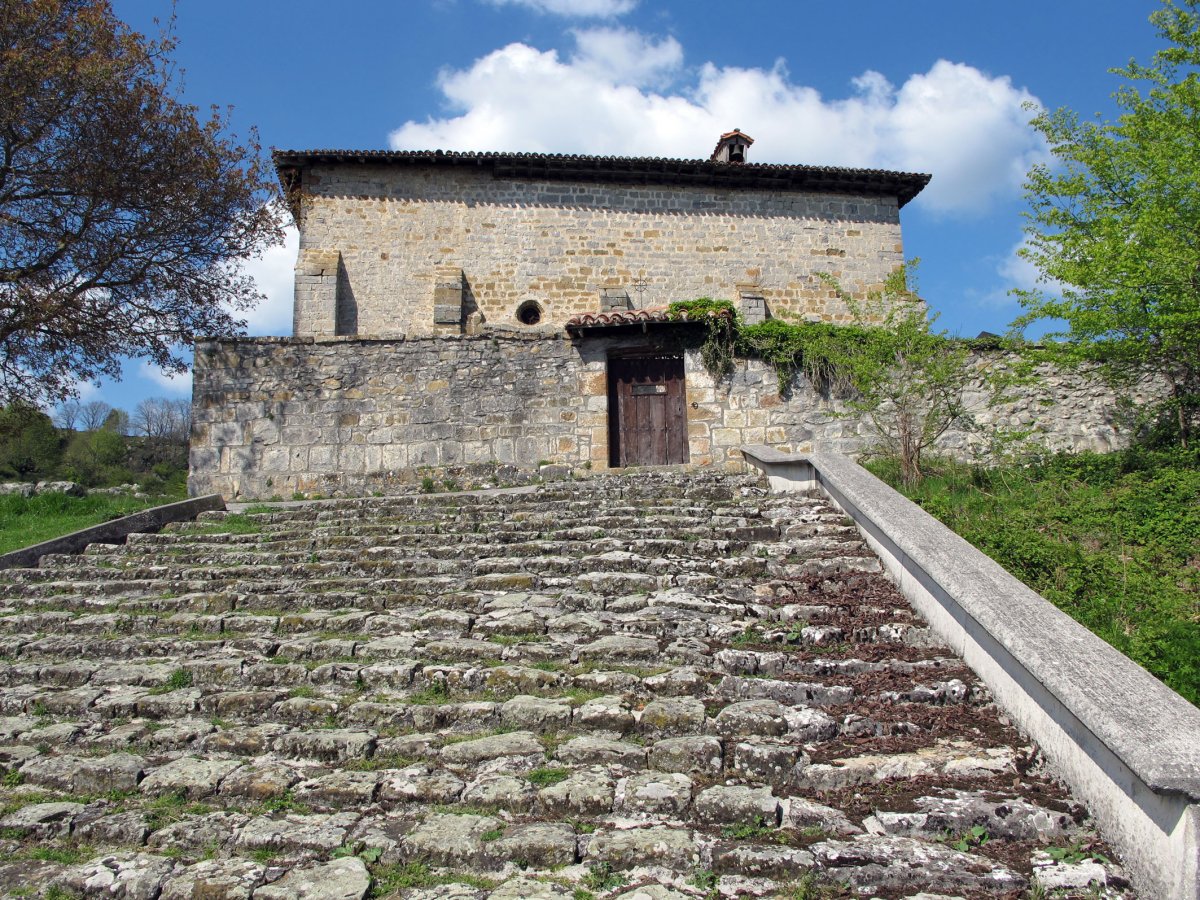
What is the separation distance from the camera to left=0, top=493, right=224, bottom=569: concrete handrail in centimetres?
853

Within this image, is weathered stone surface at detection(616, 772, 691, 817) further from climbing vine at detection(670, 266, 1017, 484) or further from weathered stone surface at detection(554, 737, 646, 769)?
climbing vine at detection(670, 266, 1017, 484)

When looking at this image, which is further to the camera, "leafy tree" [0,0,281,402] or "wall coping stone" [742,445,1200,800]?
"leafy tree" [0,0,281,402]

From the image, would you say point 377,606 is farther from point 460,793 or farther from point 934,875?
point 934,875

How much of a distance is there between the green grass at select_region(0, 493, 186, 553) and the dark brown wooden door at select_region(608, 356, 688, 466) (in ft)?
22.5

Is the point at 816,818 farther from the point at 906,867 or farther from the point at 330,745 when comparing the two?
the point at 330,745

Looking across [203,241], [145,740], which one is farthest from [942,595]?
[203,241]

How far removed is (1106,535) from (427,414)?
8725 millimetres

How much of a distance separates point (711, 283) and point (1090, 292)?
380 inches

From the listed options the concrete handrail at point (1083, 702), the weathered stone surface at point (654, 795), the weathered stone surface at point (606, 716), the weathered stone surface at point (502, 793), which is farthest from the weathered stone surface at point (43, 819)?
the concrete handrail at point (1083, 702)

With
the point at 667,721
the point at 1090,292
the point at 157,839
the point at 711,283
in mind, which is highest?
the point at 711,283

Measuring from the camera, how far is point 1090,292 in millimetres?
10086

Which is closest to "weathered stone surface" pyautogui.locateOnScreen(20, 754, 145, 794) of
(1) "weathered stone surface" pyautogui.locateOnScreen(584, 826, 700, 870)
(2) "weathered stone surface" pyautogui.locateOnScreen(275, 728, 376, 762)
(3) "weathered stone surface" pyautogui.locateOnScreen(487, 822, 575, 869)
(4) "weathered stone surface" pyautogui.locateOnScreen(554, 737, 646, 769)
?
(2) "weathered stone surface" pyautogui.locateOnScreen(275, 728, 376, 762)

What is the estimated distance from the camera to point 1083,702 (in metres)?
3.37

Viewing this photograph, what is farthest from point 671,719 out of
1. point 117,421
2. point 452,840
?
point 117,421
